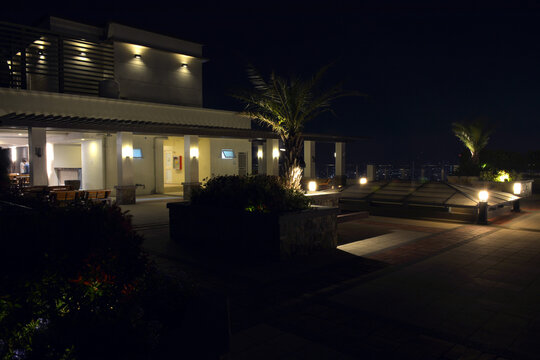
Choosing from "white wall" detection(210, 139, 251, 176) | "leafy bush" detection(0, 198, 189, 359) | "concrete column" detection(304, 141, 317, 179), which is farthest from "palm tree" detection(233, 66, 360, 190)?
"concrete column" detection(304, 141, 317, 179)

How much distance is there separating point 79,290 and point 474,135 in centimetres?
2444

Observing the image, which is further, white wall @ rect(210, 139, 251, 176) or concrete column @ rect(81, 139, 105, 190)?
white wall @ rect(210, 139, 251, 176)

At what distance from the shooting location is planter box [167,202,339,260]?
22.7 ft

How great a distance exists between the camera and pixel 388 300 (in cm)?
487

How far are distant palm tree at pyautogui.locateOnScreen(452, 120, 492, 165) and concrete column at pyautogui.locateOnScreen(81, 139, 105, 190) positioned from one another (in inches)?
801

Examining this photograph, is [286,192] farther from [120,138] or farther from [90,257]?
[120,138]

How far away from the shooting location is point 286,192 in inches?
315

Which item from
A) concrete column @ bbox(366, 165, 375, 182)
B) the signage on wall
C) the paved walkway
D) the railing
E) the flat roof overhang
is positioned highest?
the railing

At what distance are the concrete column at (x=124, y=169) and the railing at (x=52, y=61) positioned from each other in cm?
445

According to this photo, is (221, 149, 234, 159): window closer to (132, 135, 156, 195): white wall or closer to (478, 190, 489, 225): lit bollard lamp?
(132, 135, 156, 195): white wall

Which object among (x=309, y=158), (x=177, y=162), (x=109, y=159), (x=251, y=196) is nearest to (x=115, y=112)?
(x=109, y=159)

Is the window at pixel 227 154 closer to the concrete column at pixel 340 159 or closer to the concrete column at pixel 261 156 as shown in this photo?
the concrete column at pixel 261 156

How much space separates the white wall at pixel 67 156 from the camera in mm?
20484

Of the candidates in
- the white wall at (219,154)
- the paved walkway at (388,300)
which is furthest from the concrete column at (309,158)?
the paved walkway at (388,300)
